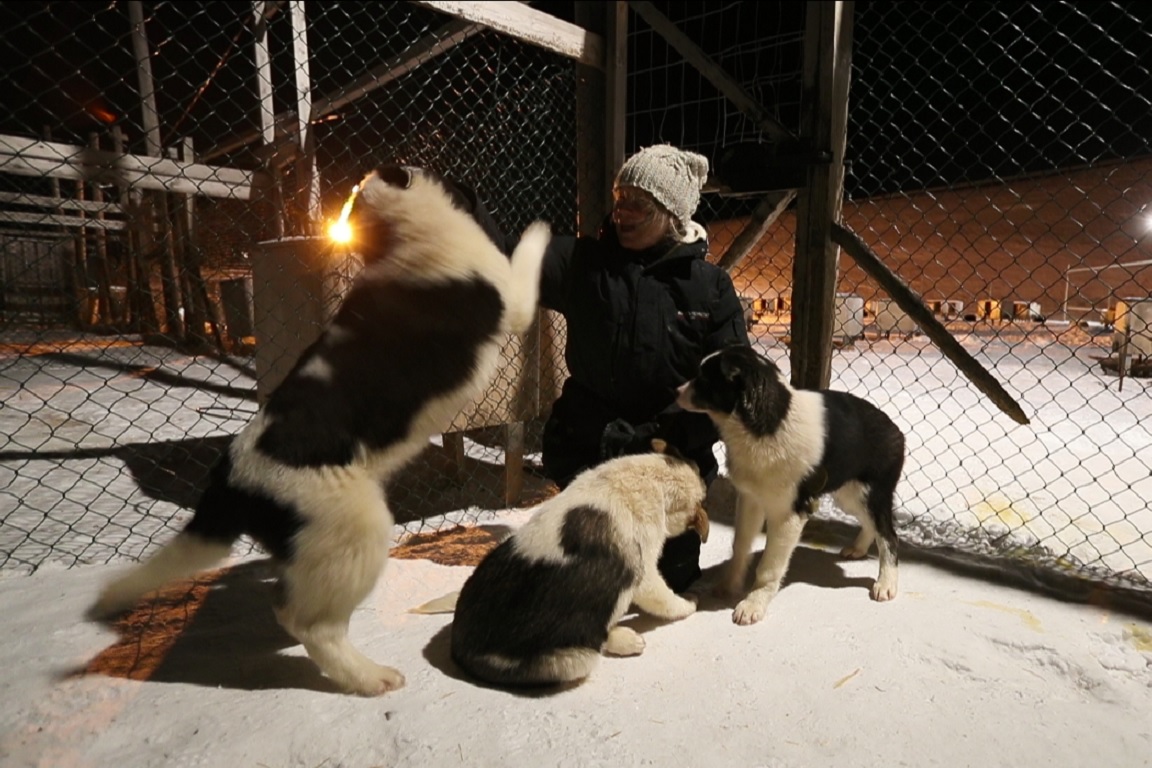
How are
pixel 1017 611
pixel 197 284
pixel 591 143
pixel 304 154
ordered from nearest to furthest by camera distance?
pixel 1017 611
pixel 591 143
pixel 304 154
pixel 197 284

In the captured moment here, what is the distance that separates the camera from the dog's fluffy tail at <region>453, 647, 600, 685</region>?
2.09 m

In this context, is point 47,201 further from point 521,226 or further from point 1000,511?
point 1000,511

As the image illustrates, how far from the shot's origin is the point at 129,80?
11.8 meters

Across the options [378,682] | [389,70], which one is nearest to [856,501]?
[378,682]

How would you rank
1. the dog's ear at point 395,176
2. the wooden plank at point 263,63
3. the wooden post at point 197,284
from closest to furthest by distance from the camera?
the dog's ear at point 395,176
the wooden plank at point 263,63
the wooden post at point 197,284

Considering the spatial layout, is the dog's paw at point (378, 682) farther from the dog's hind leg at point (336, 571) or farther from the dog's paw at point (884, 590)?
the dog's paw at point (884, 590)

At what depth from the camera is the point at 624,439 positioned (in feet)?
9.29

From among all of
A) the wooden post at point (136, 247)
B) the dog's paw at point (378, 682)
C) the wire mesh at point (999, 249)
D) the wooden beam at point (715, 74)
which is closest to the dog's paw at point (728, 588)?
the wire mesh at point (999, 249)

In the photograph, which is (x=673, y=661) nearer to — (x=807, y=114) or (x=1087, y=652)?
(x=1087, y=652)

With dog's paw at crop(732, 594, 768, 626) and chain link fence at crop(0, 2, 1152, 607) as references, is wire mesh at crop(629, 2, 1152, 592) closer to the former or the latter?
chain link fence at crop(0, 2, 1152, 607)

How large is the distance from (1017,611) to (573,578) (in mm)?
2103

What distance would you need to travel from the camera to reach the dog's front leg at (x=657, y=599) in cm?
246

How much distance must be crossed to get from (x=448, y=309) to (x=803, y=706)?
72.7 inches

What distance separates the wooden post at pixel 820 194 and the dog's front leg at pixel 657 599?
163 cm
